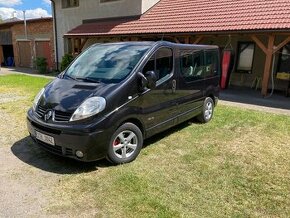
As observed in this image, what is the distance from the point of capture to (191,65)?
5848 millimetres

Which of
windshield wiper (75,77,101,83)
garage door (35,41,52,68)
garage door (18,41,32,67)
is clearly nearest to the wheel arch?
windshield wiper (75,77,101,83)

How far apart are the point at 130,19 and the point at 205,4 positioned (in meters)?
4.46

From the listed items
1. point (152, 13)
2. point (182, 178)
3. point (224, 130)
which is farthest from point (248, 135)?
point (152, 13)

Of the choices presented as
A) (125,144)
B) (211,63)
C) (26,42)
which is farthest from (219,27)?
(26,42)

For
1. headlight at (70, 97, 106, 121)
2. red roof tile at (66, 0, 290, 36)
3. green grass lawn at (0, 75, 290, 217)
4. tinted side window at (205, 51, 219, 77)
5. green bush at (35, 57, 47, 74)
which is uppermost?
red roof tile at (66, 0, 290, 36)

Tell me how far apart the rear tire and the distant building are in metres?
17.3

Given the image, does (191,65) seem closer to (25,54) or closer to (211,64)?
(211,64)

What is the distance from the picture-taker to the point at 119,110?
13.5ft

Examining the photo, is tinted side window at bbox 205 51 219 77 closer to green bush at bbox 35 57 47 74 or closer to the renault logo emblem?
the renault logo emblem

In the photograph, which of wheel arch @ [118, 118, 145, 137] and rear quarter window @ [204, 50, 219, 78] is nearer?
wheel arch @ [118, 118, 145, 137]

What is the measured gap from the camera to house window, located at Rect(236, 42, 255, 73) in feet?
42.7

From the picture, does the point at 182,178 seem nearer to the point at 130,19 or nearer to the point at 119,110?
the point at 119,110

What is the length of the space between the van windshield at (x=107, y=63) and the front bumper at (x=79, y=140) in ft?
3.07

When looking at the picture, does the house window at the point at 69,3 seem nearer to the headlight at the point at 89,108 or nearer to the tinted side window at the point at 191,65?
the tinted side window at the point at 191,65
